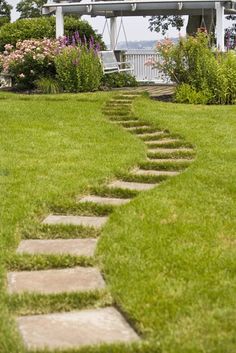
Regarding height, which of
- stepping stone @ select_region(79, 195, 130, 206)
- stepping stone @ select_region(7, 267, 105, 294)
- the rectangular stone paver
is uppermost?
the rectangular stone paver

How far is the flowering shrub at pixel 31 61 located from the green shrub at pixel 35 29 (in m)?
1.96

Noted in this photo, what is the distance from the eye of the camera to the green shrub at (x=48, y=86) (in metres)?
12.2

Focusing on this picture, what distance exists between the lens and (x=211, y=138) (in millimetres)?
7082

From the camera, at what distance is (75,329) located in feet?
8.74

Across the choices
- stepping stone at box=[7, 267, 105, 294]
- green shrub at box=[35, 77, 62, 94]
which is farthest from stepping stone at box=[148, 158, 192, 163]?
green shrub at box=[35, 77, 62, 94]

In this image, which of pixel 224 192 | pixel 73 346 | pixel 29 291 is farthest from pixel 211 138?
pixel 73 346

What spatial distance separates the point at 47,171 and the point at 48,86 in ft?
22.9

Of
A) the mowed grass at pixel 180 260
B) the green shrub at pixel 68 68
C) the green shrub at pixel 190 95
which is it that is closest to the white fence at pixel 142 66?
the green shrub at pixel 68 68

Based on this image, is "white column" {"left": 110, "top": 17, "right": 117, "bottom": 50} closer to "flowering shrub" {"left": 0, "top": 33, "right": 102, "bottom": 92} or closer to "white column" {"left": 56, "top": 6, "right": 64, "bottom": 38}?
"white column" {"left": 56, "top": 6, "right": 64, "bottom": 38}

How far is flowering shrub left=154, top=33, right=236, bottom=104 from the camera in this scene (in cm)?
1046

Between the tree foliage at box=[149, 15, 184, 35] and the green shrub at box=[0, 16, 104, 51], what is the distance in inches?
423

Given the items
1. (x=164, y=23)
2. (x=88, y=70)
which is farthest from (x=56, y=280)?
(x=164, y=23)

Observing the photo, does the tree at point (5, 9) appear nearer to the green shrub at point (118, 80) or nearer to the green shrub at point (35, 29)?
the green shrub at point (35, 29)

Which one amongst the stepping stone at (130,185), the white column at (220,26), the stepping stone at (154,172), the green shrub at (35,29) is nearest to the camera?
the stepping stone at (130,185)
